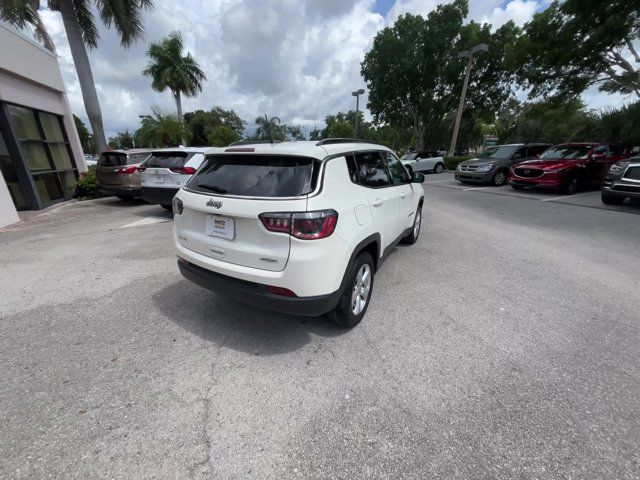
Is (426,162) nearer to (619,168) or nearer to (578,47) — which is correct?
(578,47)

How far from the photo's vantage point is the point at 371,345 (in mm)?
2645

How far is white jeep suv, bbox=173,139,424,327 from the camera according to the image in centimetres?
221

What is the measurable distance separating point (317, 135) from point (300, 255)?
250ft

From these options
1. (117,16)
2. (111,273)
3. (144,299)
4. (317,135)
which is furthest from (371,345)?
(317,135)

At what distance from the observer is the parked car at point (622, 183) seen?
742cm

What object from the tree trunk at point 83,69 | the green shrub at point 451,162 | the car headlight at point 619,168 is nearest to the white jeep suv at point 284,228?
the car headlight at point 619,168

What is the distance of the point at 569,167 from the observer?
9.84 meters

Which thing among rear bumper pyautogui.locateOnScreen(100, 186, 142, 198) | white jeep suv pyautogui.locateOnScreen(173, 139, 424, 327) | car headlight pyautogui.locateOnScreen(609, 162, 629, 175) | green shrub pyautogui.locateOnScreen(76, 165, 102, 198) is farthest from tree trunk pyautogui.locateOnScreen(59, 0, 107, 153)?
car headlight pyautogui.locateOnScreen(609, 162, 629, 175)

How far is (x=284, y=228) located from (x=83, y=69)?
14029 millimetres

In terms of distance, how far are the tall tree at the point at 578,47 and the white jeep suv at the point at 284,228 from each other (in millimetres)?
18242

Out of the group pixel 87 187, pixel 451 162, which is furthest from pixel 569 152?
pixel 87 187

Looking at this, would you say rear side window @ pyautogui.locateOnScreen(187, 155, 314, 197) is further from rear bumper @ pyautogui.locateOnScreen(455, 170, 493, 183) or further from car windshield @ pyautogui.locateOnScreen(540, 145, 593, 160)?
rear bumper @ pyautogui.locateOnScreen(455, 170, 493, 183)

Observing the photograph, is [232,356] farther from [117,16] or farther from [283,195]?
[117,16]

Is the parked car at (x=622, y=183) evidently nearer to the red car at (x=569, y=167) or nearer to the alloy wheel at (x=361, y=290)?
the red car at (x=569, y=167)
